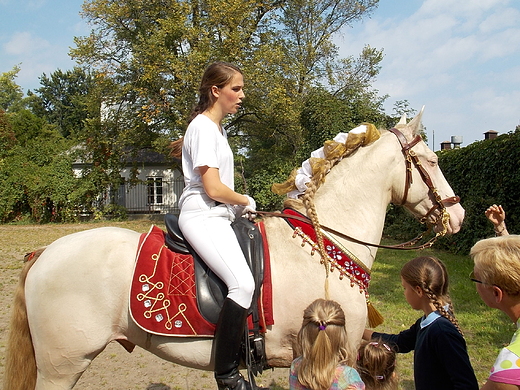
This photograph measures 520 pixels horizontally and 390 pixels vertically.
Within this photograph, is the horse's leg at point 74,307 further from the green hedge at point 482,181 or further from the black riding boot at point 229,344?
the green hedge at point 482,181

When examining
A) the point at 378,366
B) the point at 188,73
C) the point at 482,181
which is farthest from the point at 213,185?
the point at 188,73

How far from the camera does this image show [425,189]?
2902mm

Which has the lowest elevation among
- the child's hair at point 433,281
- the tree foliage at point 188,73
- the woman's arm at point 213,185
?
the child's hair at point 433,281

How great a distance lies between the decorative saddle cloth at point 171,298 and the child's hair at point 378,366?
641 mm

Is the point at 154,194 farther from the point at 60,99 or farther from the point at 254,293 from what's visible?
the point at 60,99

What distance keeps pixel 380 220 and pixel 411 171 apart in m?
0.41

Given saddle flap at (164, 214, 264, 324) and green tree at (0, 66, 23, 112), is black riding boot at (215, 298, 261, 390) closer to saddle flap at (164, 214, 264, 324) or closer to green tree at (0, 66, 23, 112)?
saddle flap at (164, 214, 264, 324)

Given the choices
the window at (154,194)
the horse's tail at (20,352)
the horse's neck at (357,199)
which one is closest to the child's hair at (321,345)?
the horse's neck at (357,199)

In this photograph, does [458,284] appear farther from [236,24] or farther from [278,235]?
[236,24]

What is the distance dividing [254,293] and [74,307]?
107cm

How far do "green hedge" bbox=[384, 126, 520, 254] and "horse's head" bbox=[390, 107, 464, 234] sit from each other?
632 centimetres

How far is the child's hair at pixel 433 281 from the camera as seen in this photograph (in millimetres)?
2316

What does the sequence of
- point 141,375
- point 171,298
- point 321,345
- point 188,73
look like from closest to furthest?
point 321,345 < point 171,298 < point 141,375 < point 188,73

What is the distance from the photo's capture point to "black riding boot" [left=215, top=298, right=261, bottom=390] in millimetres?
2312
